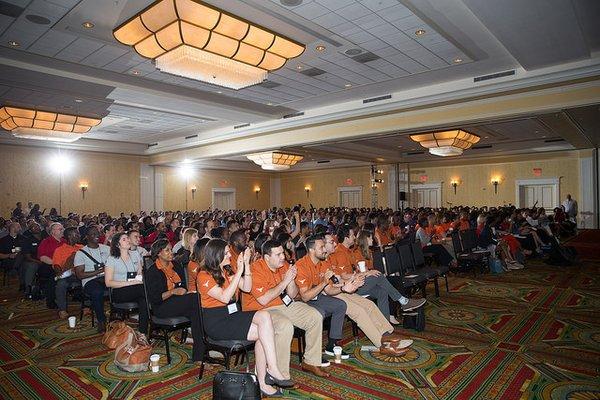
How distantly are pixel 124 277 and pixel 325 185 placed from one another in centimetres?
1995

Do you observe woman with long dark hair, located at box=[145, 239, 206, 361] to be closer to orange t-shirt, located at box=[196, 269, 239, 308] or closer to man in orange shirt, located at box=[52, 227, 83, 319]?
orange t-shirt, located at box=[196, 269, 239, 308]

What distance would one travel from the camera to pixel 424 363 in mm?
3934

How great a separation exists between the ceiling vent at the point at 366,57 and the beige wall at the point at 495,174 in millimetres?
14014

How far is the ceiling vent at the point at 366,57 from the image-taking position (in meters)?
6.66

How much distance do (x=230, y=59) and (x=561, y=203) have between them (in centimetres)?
1723

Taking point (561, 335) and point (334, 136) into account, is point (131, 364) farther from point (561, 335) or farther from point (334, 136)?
point (334, 136)

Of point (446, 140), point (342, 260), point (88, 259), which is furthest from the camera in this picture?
point (446, 140)

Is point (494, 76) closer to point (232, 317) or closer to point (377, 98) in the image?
point (377, 98)

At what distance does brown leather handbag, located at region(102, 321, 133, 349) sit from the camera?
4.18 metres

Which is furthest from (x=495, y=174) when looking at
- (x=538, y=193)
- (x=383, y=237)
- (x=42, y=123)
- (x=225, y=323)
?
(x=225, y=323)

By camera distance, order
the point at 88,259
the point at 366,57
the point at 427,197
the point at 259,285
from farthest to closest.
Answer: the point at 427,197 < the point at 366,57 < the point at 88,259 < the point at 259,285

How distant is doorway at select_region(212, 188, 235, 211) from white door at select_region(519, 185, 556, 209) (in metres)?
14.7

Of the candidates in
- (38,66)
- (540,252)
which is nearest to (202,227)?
(38,66)

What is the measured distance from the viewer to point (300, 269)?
4.11 metres
